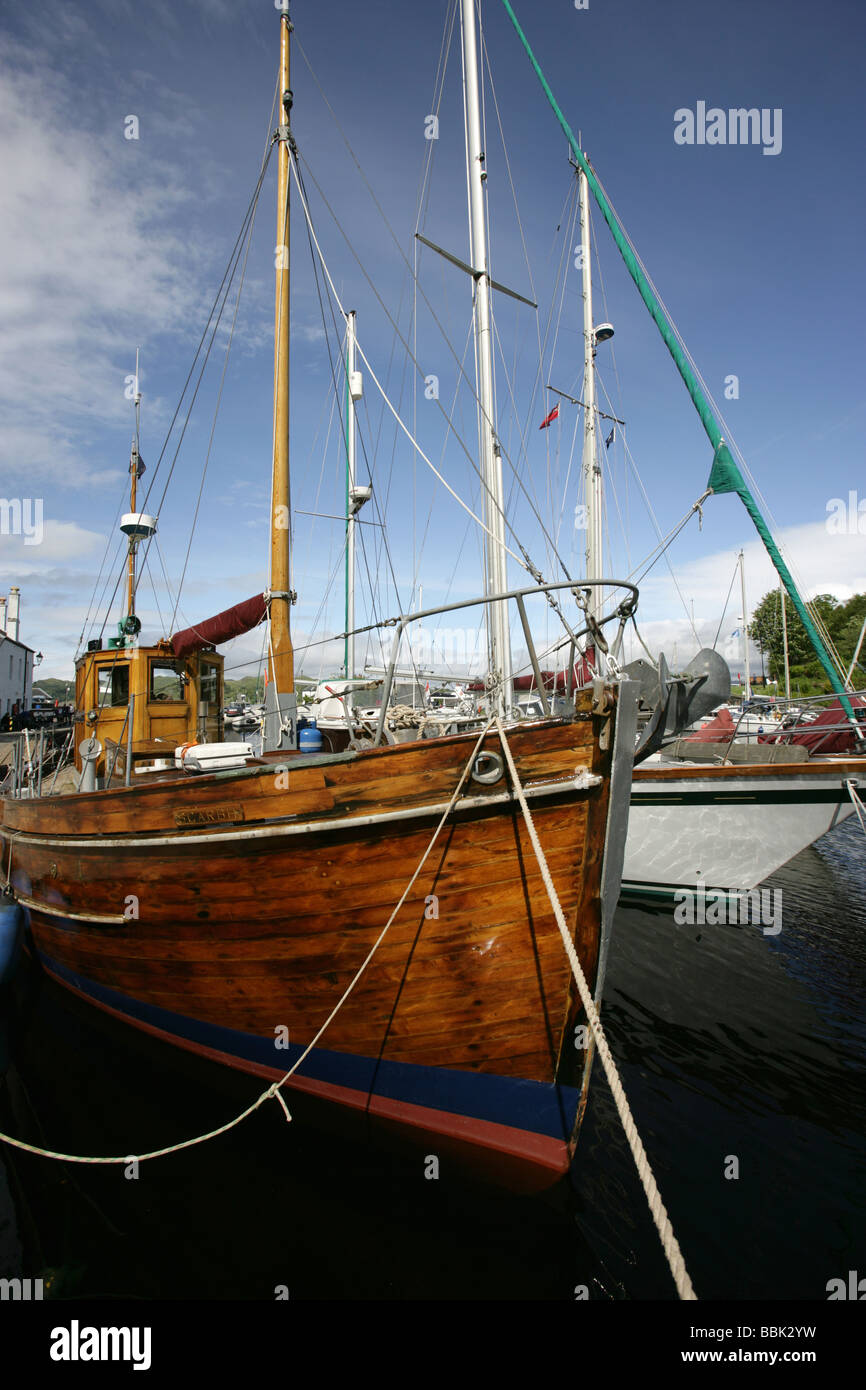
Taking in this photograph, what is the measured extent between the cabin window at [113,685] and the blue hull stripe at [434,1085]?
5245 mm

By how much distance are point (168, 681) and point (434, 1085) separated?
677 cm

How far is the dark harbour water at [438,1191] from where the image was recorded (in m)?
3.55

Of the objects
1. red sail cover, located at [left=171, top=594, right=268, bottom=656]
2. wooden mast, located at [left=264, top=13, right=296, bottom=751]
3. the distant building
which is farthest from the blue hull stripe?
the distant building

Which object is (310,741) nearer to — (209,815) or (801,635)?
(209,815)

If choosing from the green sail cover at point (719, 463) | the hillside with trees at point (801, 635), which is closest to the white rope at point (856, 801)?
the green sail cover at point (719, 463)

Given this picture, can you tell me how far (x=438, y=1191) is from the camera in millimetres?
4086

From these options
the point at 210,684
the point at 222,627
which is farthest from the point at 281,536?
the point at 210,684

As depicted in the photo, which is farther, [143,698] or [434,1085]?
[143,698]

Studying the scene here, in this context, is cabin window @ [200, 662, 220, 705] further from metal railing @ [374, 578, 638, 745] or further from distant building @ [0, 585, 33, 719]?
distant building @ [0, 585, 33, 719]

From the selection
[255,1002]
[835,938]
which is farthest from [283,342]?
[835,938]

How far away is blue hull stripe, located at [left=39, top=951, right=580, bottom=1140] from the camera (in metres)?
3.86

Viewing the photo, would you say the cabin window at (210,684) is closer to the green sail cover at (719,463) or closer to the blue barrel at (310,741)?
the blue barrel at (310,741)

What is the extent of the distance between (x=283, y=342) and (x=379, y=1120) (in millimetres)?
7294

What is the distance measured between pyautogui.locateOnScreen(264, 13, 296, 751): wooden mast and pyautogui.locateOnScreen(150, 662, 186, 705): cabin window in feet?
11.2
